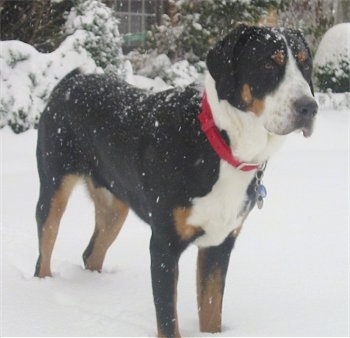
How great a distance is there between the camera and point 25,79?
8180mm

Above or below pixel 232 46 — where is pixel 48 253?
below

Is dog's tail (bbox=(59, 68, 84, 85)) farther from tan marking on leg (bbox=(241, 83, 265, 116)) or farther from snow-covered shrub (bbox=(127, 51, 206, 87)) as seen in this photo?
snow-covered shrub (bbox=(127, 51, 206, 87))

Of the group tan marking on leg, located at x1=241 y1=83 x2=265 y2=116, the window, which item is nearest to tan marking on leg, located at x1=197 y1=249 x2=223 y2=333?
tan marking on leg, located at x1=241 y1=83 x2=265 y2=116

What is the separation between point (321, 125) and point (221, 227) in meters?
6.52

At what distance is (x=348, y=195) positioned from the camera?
245 inches

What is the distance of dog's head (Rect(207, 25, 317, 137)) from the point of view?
2668 millimetres

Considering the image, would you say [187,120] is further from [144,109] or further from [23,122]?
[23,122]

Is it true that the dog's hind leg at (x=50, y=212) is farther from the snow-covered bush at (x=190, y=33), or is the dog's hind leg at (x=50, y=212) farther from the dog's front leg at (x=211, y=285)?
the snow-covered bush at (x=190, y=33)

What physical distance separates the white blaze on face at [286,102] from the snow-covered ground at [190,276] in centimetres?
110

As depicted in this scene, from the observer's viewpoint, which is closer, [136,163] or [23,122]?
[136,163]

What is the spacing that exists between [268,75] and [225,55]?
0.21 m

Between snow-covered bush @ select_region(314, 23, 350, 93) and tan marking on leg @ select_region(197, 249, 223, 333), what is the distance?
7.91 meters

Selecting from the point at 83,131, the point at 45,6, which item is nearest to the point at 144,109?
the point at 83,131

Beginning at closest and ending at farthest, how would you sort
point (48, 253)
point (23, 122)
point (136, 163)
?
point (136, 163), point (48, 253), point (23, 122)
